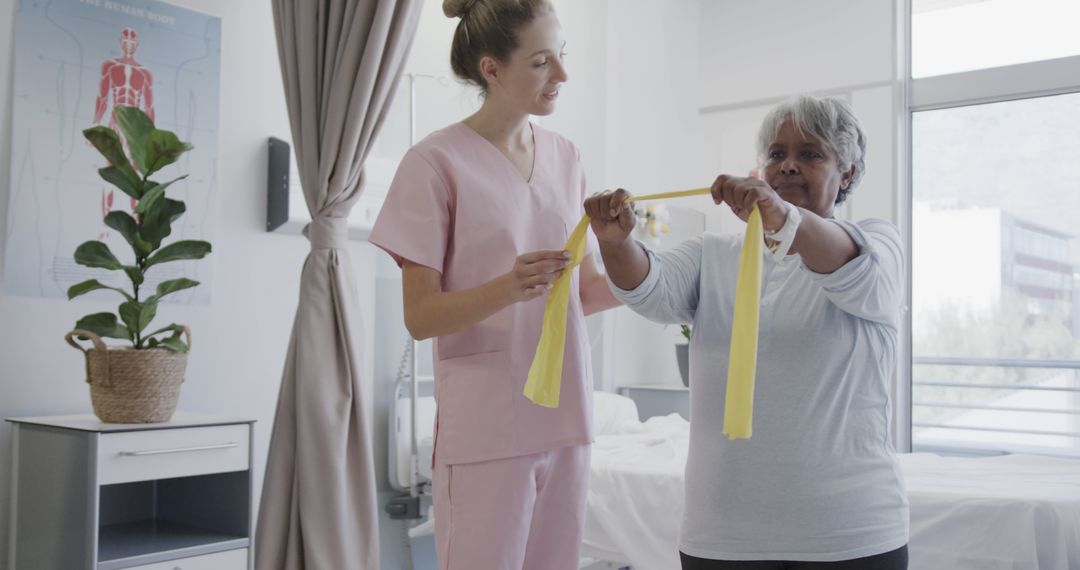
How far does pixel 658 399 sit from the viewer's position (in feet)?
15.5

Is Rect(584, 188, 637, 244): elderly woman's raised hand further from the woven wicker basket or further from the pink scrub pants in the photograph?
the woven wicker basket

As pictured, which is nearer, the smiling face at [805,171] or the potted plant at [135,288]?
the smiling face at [805,171]

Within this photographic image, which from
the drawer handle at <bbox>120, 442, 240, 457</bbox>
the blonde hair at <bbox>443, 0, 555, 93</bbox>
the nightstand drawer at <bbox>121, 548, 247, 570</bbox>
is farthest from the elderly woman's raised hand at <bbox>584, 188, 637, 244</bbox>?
the nightstand drawer at <bbox>121, 548, 247, 570</bbox>

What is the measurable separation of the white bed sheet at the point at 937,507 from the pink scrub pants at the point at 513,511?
126cm

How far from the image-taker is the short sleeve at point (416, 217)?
1435mm

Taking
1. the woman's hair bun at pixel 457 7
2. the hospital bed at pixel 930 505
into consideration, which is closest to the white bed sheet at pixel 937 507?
the hospital bed at pixel 930 505

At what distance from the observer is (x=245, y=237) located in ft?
10.0

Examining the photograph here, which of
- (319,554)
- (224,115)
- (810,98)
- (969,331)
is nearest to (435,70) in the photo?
(224,115)

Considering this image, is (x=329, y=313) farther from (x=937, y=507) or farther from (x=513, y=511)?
(x=937, y=507)

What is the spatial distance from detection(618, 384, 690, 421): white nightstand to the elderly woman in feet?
10.7

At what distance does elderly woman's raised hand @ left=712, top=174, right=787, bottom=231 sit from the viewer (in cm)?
114

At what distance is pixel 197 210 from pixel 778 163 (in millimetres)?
2062

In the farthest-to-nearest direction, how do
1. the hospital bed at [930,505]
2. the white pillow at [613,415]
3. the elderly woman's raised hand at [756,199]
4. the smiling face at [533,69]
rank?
the white pillow at [613,415] → the hospital bed at [930,505] → the smiling face at [533,69] → the elderly woman's raised hand at [756,199]

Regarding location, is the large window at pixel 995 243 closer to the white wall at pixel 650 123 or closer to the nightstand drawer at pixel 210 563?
the white wall at pixel 650 123
